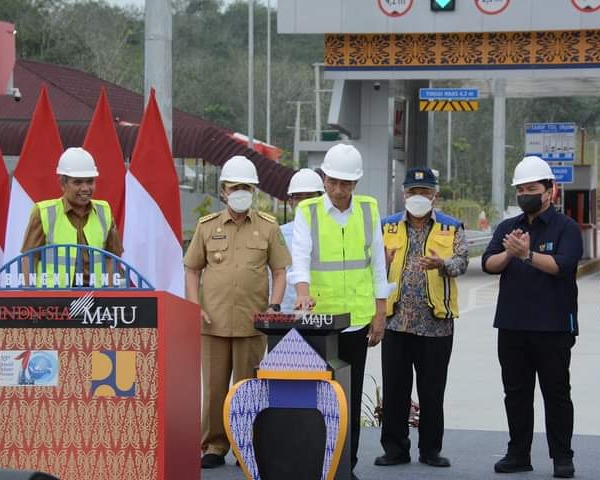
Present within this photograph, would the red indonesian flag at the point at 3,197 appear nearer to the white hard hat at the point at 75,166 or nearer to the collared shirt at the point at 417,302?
the white hard hat at the point at 75,166

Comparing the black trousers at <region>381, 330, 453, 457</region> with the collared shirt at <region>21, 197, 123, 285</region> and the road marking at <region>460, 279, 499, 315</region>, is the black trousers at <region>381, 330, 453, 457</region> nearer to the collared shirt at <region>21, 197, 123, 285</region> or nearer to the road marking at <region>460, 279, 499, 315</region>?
the collared shirt at <region>21, 197, 123, 285</region>

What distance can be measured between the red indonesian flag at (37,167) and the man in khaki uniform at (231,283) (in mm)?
2796

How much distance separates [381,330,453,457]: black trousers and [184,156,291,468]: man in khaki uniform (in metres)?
0.80

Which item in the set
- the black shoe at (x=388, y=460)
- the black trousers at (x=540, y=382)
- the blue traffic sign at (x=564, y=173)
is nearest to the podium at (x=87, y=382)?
the black shoe at (x=388, y=460)

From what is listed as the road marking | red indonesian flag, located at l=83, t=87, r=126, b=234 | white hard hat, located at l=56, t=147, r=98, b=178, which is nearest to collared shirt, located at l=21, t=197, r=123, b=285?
white hard hat, located at l=56, t=147, r=98, b=178

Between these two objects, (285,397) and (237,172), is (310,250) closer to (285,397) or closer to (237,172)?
(237,172)

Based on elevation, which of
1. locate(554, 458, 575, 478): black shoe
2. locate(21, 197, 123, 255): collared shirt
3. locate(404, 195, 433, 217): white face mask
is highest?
locate(404, 195, 433, 217): white face mask

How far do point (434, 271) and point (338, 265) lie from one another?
0.79 meters

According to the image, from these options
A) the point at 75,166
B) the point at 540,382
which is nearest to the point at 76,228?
the point at 75,166

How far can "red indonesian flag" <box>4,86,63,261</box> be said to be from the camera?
11.1 m

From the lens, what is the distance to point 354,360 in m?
8.19

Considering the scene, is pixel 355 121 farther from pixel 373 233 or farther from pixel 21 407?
pixel 21 407

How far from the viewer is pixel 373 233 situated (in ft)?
27.0

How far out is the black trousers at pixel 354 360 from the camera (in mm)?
8148
